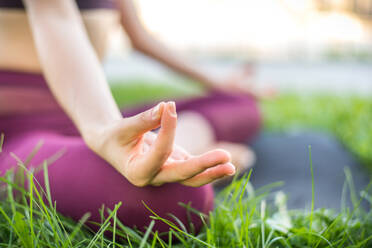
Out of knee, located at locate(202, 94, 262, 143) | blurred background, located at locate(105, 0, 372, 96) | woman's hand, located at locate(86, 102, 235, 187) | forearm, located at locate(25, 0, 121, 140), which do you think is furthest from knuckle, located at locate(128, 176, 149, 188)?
blurred background, located at locate(105, 0, 372, 96)

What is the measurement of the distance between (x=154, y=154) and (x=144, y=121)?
0.17ft

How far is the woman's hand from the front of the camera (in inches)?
22.8

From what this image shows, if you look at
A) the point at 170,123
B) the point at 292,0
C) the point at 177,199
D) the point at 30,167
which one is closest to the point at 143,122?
the point at 170,123

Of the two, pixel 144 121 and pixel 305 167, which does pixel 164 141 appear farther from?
pixel 305 167

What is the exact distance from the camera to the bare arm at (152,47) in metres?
1.49

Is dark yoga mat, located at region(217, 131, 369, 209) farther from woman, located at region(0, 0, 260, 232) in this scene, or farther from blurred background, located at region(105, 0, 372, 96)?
blurred background, located at region(105, 0, 372, 96)

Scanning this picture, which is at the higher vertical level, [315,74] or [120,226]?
[120,226]

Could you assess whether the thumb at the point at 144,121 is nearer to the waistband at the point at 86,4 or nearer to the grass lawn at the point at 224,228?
the grass lawn at the point at 224,228

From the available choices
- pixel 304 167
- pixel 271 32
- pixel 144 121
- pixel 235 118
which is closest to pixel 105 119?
pixel 144 121

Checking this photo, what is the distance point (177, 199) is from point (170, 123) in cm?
23

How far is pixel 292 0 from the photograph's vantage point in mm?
6172

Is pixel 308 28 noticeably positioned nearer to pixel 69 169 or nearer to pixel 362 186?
pixel 362 186

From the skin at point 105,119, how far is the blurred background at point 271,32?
16.4 feet

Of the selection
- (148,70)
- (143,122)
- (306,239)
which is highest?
(143,122)
